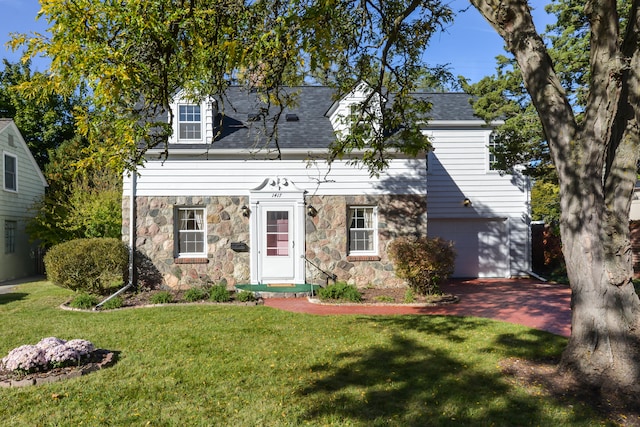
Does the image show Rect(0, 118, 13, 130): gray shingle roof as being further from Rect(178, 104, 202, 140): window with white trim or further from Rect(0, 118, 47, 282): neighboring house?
Answer: Rect(178, 104, 202, 140): window with white trim

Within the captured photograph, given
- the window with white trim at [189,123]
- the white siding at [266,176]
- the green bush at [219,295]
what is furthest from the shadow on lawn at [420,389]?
the window with white trim at [189,123]

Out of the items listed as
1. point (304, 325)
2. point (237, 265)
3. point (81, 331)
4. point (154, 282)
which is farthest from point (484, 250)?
point (81, 331)

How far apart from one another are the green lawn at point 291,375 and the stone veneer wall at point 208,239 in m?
3.50

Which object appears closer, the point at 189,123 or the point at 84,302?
the point at 84,302

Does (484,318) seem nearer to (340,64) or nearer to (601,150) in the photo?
(601,150)

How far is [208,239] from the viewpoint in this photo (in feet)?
43.0

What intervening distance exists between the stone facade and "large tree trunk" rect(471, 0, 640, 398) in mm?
7714

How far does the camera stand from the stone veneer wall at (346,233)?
13.1m

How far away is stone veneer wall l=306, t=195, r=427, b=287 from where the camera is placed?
13.1 meters

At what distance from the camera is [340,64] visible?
8.53m

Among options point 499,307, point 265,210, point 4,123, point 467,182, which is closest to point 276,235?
point 265,210

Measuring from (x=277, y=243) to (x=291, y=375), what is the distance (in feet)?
24.5

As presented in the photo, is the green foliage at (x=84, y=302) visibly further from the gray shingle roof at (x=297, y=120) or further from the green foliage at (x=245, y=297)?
the gray shingle roof at (x=297, y=120)

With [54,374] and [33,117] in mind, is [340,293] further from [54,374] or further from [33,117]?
[33,117]
